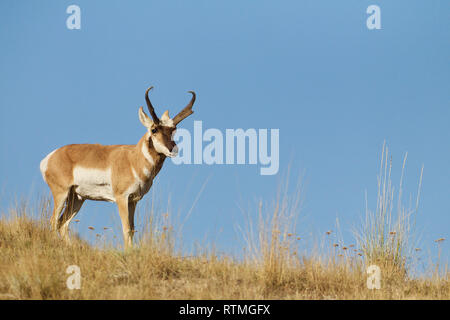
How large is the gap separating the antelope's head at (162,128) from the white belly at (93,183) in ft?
3.82

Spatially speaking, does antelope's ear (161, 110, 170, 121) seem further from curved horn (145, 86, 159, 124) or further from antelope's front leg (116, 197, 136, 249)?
antelope's front leg (116, 197, 136, 249)

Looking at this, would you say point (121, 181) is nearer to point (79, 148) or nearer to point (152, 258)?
point (79, 148)

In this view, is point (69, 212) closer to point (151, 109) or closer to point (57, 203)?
point (57, 203)

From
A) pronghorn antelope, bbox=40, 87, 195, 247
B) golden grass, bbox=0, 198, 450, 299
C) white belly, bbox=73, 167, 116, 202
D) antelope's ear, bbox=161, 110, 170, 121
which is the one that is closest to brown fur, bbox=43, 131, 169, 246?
pronghorn antelope, bbox=40, 87, 195, 247

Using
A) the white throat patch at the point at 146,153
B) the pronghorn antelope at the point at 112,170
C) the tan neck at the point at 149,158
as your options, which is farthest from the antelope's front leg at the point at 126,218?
the white throat patch at the point at 146,153

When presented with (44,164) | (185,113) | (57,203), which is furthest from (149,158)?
(44,164)

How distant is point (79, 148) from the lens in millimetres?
9836

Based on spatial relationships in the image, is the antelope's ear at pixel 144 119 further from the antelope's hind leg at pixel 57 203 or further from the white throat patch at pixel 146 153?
the antelope's hind leg at pixel 57 203

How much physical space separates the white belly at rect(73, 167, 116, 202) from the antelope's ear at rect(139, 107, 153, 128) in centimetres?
117

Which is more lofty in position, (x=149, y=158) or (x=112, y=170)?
(x=149, y=158)

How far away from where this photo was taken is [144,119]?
29.5 feet

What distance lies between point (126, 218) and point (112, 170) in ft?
3.46
